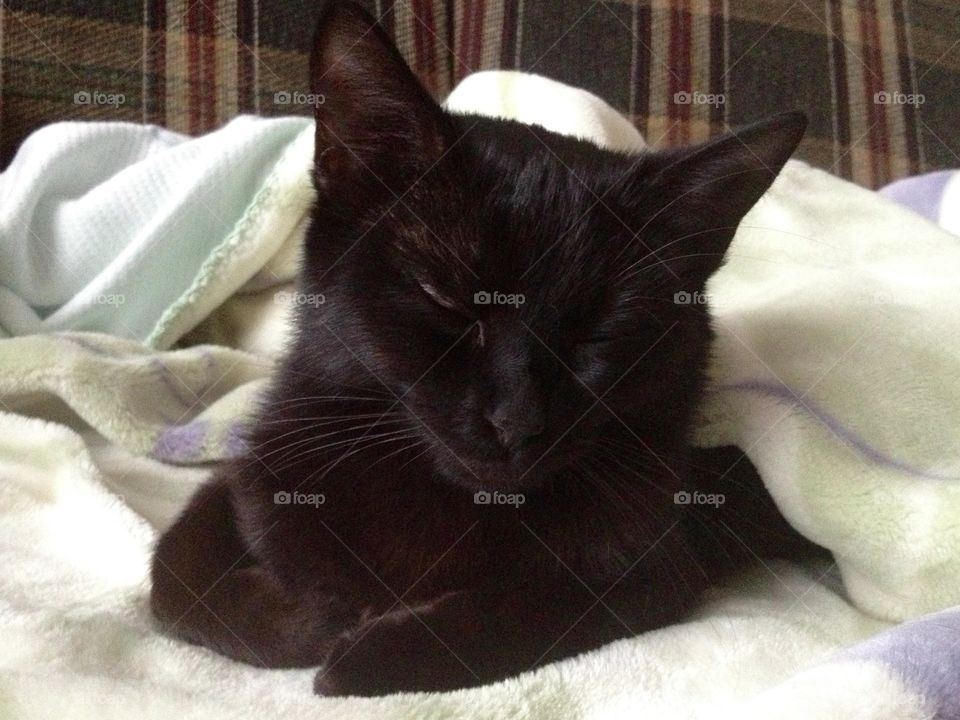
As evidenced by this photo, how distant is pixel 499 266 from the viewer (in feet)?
2.28

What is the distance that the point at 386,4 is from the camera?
160 centimetres

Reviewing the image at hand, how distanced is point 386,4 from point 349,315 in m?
1.07

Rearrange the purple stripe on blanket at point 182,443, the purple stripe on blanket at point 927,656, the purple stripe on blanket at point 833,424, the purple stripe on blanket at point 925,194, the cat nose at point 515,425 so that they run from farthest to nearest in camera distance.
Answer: the purple stripe on blanket at point 925,194, the purple stripe on blanket at point 182,443, the purple stripe on blanket at point 833,424, the cat nose at point 515,425, the purple stripe on blanket at point 927,656

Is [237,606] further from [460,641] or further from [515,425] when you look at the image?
[515,425]

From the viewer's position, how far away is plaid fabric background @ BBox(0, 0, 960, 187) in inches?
58.9

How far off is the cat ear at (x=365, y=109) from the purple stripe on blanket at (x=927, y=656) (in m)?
0.54

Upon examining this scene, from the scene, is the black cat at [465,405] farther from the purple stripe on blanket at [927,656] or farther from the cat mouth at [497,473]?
the purple stripe on blanket at [927,656]

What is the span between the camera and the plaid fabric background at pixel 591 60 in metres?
1.50

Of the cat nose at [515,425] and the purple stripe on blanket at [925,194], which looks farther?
the purple stripe on blanket at [925,194]

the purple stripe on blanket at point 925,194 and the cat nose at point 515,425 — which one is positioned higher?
the purple stripe on blanket at point 925,194

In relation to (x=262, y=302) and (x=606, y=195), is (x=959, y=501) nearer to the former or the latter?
(x=606, y=195)

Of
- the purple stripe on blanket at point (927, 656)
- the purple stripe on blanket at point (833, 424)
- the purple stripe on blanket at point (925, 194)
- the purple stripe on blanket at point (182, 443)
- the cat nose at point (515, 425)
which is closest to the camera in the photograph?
the purple stripe on blanket at point (927, 656)

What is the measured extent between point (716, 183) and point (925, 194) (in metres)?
0.98

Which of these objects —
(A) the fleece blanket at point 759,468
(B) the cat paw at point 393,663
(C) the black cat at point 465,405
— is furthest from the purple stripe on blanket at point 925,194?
(B) the cat paw at point 393,663
